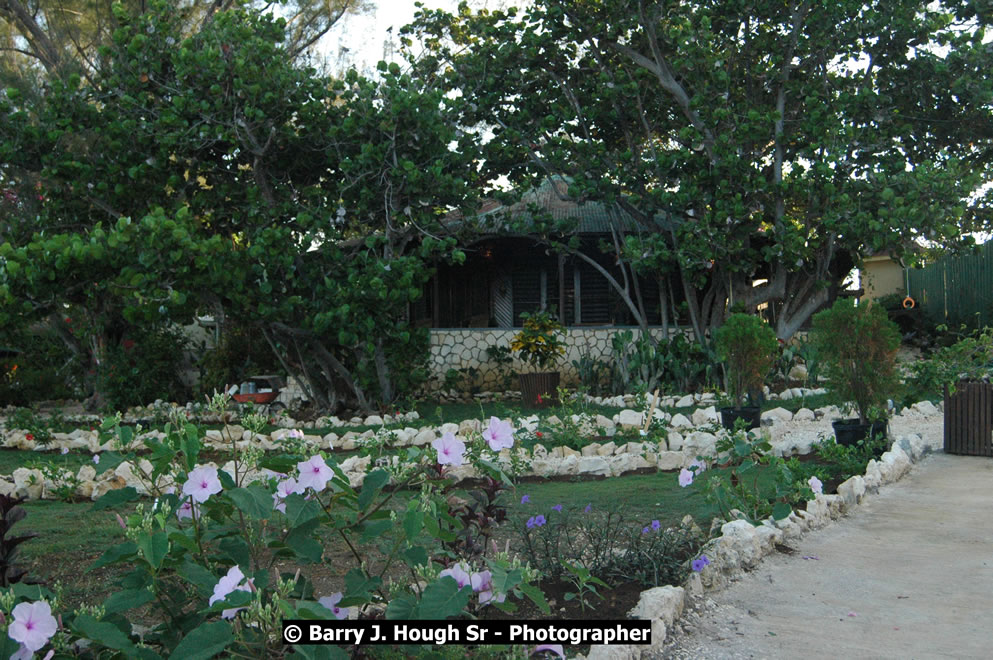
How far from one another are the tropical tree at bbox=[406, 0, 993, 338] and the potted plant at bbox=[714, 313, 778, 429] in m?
4.40

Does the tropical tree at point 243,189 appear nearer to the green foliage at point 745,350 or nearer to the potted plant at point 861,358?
the green foliage at point 745,350

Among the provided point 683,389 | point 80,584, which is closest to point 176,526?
point 80,584

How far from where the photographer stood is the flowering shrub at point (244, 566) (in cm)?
206

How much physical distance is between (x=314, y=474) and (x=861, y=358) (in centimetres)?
556

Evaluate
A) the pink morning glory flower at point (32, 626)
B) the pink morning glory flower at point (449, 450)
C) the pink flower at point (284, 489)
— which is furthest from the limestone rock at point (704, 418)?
the pink morning glory flower at point (32, 626)

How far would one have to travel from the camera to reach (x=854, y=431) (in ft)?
23.1

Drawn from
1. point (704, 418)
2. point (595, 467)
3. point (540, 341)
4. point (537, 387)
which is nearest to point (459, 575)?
point (595, 467)

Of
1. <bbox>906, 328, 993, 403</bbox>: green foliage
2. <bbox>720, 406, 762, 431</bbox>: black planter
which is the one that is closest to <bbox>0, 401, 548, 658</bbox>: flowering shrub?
<bbox>720, 406, 762, 431</bbox>: black planter

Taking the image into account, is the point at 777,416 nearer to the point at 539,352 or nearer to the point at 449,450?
the point at 539,352

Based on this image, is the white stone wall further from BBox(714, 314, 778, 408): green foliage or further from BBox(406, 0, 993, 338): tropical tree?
BBox(714, 314, 778, 408): green foliage

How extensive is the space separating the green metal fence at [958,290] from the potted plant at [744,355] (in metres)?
12.0

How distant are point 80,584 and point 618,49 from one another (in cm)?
1216

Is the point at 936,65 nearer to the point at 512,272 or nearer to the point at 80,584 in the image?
the point at 512,272

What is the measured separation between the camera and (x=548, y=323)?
13.6m
